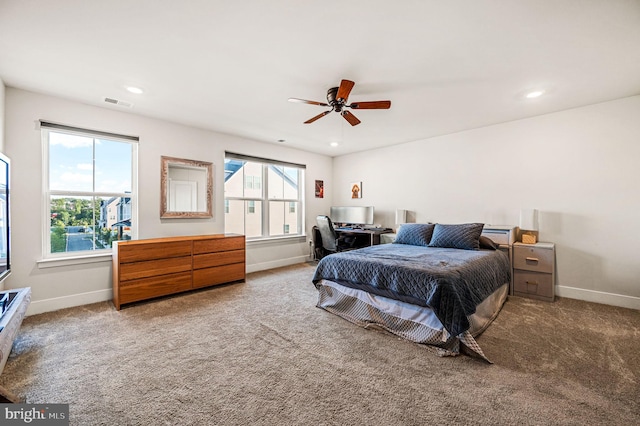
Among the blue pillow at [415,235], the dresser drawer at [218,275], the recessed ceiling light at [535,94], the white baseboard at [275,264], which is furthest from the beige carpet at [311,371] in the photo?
the recessed ceiling light at [535,94]

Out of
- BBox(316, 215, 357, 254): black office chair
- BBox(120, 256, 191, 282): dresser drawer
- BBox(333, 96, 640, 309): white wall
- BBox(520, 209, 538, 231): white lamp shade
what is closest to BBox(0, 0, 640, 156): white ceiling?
BBox(333, 96, 640, 309): white wall

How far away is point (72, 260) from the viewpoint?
311 centimetres

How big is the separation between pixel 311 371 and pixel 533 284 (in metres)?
3.15

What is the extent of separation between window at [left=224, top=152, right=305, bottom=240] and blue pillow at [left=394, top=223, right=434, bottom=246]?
2.36 metres

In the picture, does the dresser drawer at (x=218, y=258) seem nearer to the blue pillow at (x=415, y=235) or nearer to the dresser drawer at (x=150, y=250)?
the dresser drawer at (x=150, y=250)

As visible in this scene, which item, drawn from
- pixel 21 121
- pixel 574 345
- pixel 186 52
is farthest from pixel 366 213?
pixel 21 121

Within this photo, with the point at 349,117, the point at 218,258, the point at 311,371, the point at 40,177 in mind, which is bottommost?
the point at 311,371

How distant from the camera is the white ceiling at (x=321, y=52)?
67.9 inches

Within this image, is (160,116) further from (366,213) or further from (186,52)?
(366,213)

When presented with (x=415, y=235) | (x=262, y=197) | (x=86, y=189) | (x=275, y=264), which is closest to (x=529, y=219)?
(x=415, y=235)

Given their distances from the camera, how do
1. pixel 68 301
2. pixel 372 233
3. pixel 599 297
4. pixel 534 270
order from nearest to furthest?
1. pixel 68 301
2. pixel 599 297
3. pixel 534 270
4. pixel 372 233

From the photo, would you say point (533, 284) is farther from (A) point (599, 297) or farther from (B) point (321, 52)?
(B) point (321, 52)

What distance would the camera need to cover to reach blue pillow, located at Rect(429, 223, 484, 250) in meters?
3.38

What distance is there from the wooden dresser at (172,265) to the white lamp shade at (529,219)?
13.2 ft
